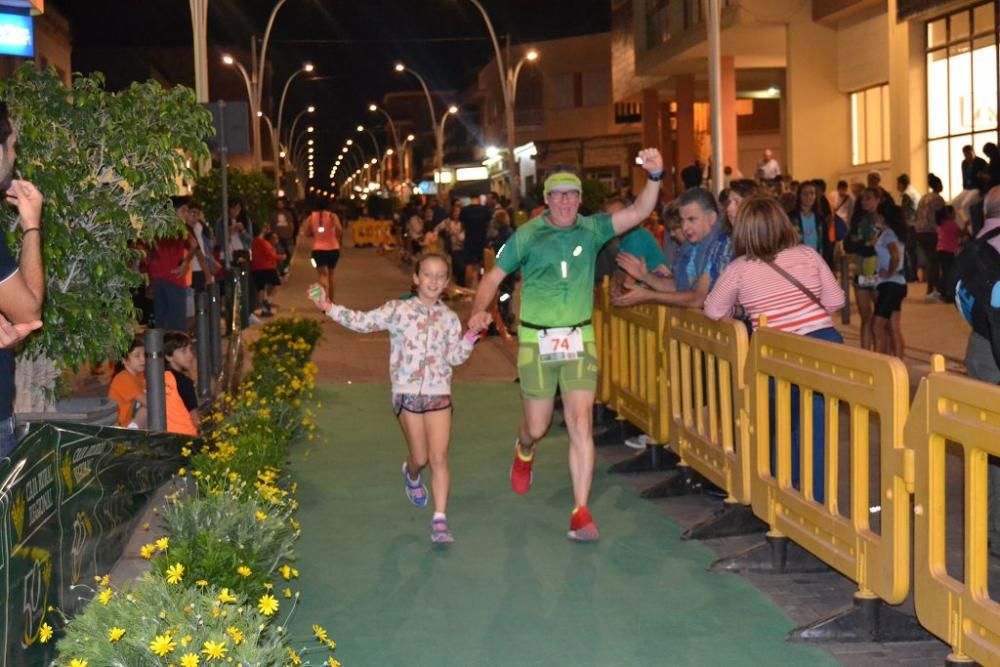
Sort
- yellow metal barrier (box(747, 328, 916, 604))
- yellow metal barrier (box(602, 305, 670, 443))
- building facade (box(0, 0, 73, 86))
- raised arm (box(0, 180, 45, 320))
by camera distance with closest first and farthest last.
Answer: raised arm (box(0, 180, 45, 320)), yellow metal barrier (box(747, 328, 916, 604)), yellow metal barrier (box(602, 305, 670, 443)), building facade (box(0, 0, 73, 86))

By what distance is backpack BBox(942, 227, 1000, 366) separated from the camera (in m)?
6.91

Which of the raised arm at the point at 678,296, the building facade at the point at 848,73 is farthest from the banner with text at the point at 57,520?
the building facade at the point at 848,73

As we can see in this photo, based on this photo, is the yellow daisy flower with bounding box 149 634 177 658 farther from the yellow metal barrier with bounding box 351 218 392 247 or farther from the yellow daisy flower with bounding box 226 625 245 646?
the yellow metal barrier with bounding box 351 218 392 247

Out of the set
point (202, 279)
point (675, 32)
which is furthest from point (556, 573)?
point (675, 32)

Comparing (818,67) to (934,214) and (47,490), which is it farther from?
(47,490)

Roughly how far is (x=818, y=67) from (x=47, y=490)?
1191 inches

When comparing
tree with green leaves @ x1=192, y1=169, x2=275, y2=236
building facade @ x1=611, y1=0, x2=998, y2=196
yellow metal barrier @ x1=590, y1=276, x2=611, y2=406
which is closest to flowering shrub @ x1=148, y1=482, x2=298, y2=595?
yellow metal barrier @ x1=590, y1=276, x2=611, y2=406

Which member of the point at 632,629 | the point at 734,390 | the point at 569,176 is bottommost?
the point at 632,629

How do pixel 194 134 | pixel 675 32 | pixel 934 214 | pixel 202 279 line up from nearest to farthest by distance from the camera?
pixel 194 134, pixel 202 279, pixel 934 214, pixel 675 32

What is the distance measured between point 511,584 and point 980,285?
105 inches

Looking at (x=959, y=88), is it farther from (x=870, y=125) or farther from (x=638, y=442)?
Answer: (x=638, y=442)

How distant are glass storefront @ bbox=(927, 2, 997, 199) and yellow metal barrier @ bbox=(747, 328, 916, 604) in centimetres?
1980

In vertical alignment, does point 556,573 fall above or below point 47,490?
below

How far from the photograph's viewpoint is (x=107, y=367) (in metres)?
16.9
